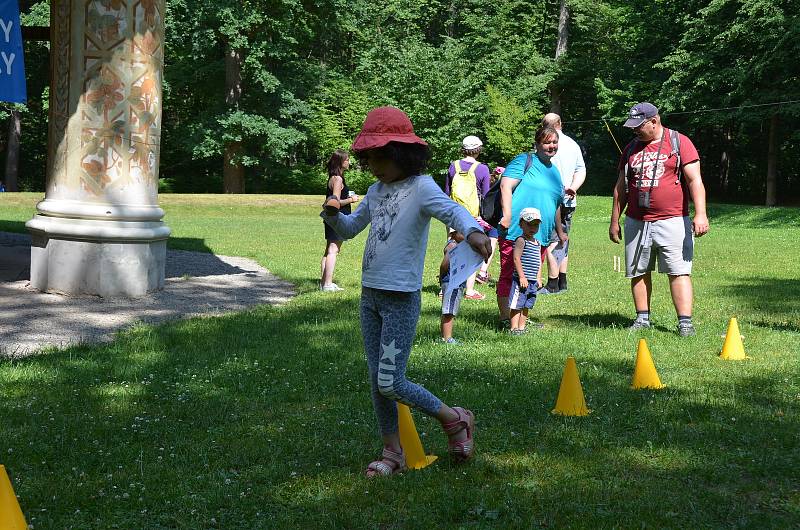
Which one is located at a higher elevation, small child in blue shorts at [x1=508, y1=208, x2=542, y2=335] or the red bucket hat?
the red bucket hat

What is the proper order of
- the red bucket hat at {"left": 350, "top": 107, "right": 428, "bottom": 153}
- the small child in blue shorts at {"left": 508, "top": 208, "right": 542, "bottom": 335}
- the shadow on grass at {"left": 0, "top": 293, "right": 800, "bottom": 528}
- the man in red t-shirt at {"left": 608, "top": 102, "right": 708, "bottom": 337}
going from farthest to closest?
the man in red t-shirt at {"left": 608, "top": 102, "right": 708, "bottom": 337}
the small child in blue shorts at {"left": 508, "top": 208, "right": 542, "bottom": 335}
the red bucket hat at {"left": 350, "top": 107, "right": 428, "bottom": 153}
the shadow on grass at {"left": 0, "top": 293, "right": 800, "bottom": 528}

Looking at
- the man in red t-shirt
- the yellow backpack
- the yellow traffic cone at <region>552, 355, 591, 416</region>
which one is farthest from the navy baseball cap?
the yellow traffic cone at <region>552, 355, 591, 416</region>

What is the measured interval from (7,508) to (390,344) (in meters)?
1.81

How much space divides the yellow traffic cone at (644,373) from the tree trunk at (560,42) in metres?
49.6

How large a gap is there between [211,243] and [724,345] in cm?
1372

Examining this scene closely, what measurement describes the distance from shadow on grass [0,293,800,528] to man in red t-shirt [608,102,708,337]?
1.70 meters

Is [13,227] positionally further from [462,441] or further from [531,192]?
[462,441]

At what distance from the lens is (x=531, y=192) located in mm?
8836

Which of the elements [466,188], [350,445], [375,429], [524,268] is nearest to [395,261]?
[350,445]

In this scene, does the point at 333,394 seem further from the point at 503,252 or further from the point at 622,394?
the point at 503,252

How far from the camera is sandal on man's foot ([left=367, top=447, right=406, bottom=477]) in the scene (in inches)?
178

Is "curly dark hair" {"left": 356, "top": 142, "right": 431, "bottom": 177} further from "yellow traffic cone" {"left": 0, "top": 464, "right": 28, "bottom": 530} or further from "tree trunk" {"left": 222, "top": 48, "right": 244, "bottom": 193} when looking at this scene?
"tree trunk" {"left": 222, "top": 48, "right": 244, "bottom": 193}

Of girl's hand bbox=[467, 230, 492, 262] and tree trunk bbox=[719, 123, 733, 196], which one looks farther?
tree trunk bbox=[719, 123, 733, 196]

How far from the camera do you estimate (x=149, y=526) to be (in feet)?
12.8
